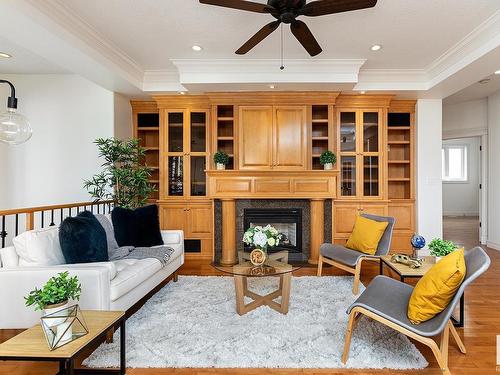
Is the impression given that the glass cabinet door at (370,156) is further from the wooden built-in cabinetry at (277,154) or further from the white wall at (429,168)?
the white wall at (429,168)

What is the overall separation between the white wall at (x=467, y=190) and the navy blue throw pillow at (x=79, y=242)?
10.5m

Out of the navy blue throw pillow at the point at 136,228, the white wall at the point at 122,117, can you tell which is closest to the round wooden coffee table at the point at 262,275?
the navy blue throw pillow at the point at 136,228

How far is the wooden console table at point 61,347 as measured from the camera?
1.39 meters

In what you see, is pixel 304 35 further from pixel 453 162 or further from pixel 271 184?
pixel 453 162

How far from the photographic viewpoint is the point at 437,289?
1706mm

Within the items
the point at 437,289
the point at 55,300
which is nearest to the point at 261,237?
the point at 437,289

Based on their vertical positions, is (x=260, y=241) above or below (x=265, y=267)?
above

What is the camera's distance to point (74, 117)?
4363 mm

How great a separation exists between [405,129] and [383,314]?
403 cm

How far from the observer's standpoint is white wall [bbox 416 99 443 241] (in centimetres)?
464

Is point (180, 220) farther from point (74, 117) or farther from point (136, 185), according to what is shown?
point (74, 117)

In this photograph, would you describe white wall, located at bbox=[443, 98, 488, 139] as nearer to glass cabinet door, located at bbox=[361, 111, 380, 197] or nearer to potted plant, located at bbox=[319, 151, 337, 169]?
glass cabinet door, located at bbox=[361, 111, 380, 197]

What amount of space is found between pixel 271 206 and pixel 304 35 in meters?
2.64

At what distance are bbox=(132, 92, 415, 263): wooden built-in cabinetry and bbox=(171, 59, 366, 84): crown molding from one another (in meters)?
0.44
